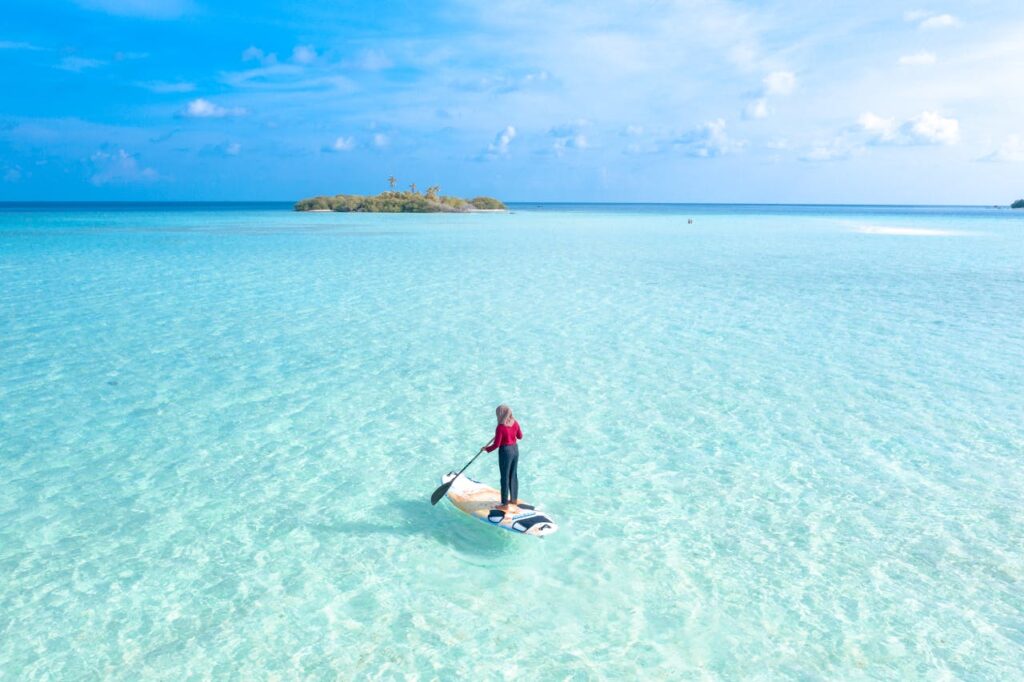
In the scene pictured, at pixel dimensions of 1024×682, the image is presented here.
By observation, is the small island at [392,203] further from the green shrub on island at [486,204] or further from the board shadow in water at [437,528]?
→ the board shadow in water at [437,528]

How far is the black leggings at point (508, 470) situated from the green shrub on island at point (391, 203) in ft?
468

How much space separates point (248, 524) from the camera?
9.22 m

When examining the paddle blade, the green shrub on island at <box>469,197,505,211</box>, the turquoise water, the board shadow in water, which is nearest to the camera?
the turquoise water

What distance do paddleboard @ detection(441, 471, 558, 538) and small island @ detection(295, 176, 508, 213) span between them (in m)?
142

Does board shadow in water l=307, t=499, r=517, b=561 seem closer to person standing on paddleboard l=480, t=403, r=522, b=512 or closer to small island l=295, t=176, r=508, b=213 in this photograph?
person standing on paddleboard l=480, t=403, r=522, b=512

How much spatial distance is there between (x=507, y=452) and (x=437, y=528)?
4.96 ft

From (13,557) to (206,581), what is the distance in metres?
2.52

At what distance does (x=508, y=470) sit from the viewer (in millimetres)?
8961

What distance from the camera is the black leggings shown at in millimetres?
8859

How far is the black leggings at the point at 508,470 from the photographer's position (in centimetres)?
886

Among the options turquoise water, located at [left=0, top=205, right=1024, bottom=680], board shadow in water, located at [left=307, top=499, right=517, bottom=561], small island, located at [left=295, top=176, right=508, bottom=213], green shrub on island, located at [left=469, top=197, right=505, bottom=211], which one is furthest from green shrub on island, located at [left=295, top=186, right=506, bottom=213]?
board shadow in water, located at [left=307, top=499, right=517, bottom=561]

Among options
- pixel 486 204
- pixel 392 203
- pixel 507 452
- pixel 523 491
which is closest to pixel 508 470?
pixel 507 452

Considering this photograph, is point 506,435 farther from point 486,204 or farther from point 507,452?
point 486,204

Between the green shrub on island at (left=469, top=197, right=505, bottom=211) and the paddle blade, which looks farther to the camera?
the green shrub on island at (left=469, top=197, right=505, bottom=211)
